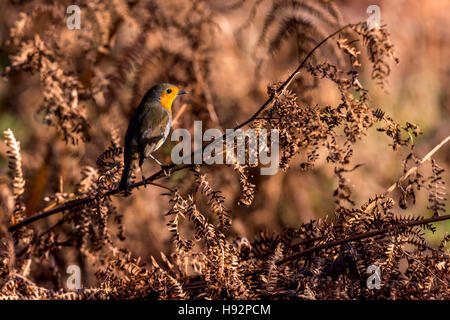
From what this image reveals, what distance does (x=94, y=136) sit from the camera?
3.25 m

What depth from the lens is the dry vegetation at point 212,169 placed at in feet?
5.00

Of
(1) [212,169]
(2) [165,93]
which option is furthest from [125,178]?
(1) [212,169]

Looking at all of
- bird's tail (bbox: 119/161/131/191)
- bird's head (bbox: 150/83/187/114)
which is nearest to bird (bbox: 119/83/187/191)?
bird's head (bbox: 150/83/187/114)

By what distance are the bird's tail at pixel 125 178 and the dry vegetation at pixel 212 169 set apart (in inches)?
1.5

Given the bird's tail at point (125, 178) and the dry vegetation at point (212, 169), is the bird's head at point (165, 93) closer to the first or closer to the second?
the dry vegetation at point (212, 169)

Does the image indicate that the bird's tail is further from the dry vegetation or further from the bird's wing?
the bird's wing

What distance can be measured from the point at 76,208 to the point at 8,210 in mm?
291

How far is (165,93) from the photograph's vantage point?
2770mm

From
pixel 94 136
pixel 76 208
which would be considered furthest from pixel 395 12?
pixel 76 208

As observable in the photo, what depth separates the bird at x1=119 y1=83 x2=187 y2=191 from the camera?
2.32 metres

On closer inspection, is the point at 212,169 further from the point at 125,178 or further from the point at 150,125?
the point at 125,178

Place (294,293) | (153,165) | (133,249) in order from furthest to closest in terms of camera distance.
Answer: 1. (153,165)
2. (133,249)
3. (294,293)

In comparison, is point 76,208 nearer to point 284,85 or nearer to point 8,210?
point 8,210

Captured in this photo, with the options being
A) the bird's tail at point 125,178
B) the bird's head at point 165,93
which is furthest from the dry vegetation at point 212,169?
the bird's head at point 165,93
